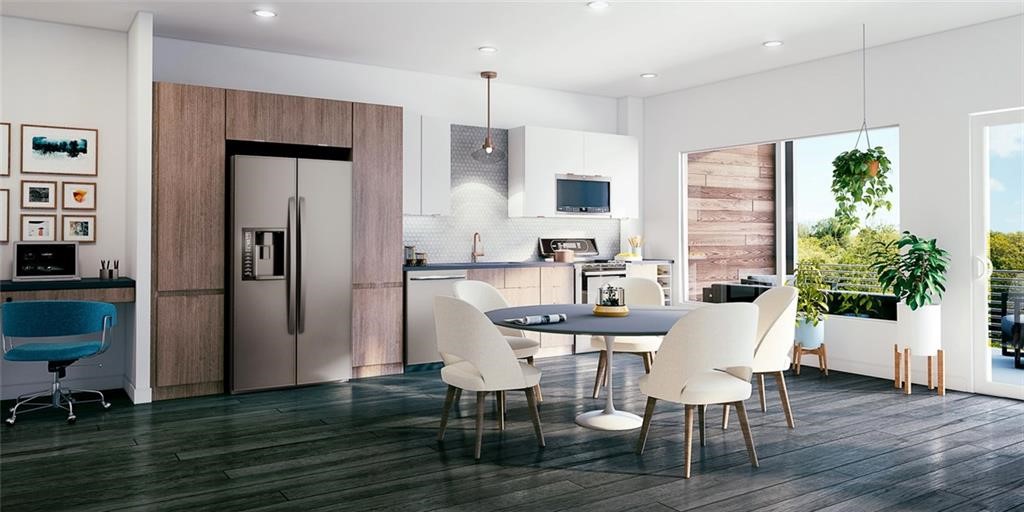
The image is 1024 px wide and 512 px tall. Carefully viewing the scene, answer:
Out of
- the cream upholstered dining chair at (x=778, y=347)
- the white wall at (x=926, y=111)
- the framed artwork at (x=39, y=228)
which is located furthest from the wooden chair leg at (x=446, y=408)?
the white wall at (x=926, y=111)

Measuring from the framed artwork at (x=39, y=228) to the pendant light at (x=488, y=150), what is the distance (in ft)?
11.7

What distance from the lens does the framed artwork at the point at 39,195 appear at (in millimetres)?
5152

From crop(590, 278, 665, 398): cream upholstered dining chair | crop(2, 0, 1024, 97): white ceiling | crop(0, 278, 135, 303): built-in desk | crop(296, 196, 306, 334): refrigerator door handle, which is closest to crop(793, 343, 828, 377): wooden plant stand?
crop(590, 278, 665, 398): cream upholstered dining chair

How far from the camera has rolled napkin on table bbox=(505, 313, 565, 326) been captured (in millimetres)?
3969

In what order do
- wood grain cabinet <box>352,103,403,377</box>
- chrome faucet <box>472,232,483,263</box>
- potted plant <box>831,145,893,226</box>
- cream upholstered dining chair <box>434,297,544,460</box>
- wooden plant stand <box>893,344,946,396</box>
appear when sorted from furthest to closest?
chrome faucet <box>472,232,483,263</box>, wood grain cabinet <box>352,103,403,377</box>, potted plant <box>831,145,893,226</box>, wooden plant stand <box>893,344,946,396</box>, cream upholstered dining chair <box>434,297,544,460</box>

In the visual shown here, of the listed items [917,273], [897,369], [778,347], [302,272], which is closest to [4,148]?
[302,272]

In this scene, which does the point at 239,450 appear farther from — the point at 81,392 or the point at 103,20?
the point at 103,20

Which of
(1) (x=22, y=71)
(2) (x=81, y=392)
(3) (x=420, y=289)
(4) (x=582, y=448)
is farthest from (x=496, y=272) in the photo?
(1) (x=22, y=71)

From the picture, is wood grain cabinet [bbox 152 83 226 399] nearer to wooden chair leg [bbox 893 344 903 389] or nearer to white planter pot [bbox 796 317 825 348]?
white planter pot [bbox 796 317 825 348]

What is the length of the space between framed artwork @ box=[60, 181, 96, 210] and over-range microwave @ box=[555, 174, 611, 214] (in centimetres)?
409

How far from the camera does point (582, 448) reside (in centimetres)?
399

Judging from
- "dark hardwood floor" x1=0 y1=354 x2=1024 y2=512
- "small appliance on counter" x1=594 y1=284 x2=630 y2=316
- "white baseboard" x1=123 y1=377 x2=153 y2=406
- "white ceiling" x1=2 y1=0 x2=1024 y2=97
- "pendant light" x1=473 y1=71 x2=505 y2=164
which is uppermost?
"white ceiling" x1=2 y1=0 x2=1024 y2=97

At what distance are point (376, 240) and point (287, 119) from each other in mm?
1181

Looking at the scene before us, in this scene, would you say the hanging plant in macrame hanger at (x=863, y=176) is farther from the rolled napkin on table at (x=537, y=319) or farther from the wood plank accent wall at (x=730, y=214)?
the rolled napkin on table at (x=537, y=319)
